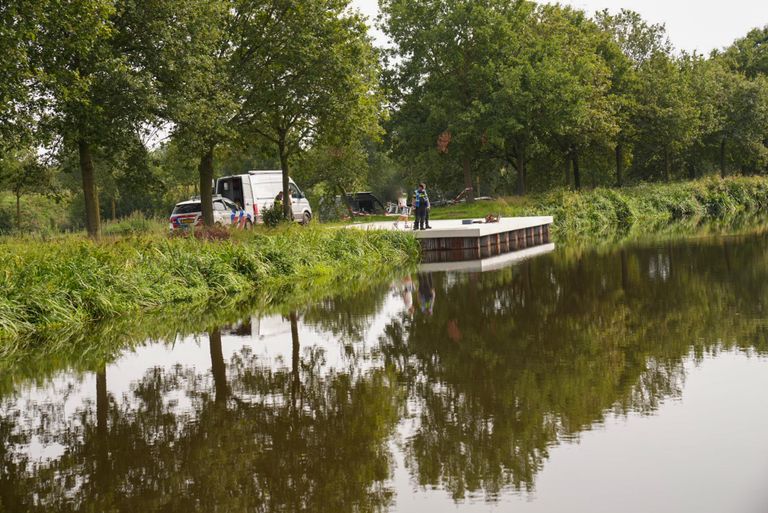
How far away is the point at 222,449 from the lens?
701 centimetres

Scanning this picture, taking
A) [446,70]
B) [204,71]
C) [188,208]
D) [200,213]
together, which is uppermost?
[446,70]

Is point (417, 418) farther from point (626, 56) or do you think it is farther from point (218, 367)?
point (626, 56)

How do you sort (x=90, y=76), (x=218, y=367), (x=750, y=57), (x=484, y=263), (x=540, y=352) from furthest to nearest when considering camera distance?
(x=750, y=57) → (x=484, y=263) → (x=90, y=76) → (x=540, y=352) → (x=218, y=367)

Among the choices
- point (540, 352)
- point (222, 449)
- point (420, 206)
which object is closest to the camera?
point (222, 449)

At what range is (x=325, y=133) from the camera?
30578mm

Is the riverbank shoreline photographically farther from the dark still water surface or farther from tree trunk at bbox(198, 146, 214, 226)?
tree trunk at bbox(198, 146, 214, 226)

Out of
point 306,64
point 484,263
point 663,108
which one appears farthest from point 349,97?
point 663,108

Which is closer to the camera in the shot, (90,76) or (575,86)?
(90,76)

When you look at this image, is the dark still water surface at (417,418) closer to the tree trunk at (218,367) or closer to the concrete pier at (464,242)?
the tree trunk at (218,367)

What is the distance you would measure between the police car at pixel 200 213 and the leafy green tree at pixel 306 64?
10.1ft

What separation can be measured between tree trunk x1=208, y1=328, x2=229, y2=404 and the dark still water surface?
0.11 ft

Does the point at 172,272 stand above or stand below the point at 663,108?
below

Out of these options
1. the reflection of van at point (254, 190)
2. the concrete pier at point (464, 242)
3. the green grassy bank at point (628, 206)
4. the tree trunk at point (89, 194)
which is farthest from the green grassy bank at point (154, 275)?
the green grassy bank at point (628, 206)

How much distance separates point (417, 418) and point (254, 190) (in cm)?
2572
